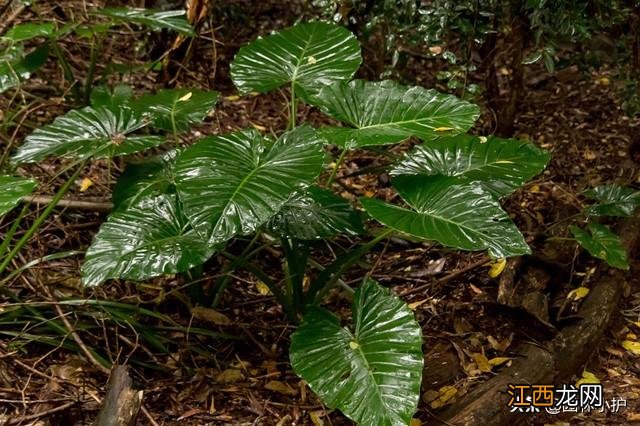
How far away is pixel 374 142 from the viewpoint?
1858mm

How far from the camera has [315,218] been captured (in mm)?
1945

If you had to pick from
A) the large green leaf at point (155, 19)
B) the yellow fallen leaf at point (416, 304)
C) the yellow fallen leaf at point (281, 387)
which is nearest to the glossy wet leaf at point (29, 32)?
the large green leaf at point (155, 19)

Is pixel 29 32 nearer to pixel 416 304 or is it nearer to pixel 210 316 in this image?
pixel 210 316

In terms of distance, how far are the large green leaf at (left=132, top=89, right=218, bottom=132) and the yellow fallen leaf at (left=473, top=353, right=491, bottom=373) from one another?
1.11 m

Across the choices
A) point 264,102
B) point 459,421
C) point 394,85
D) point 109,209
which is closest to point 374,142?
point 394,85

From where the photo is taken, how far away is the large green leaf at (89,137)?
2023mm

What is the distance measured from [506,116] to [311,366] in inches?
69.7

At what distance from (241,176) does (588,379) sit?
126 cm

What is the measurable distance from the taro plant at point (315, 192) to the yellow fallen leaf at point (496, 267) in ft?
1.97

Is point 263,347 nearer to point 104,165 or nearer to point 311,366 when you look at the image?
point 311,366

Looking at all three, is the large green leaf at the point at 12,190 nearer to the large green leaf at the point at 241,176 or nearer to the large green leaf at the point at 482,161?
the large green leaf at the point at 241,176

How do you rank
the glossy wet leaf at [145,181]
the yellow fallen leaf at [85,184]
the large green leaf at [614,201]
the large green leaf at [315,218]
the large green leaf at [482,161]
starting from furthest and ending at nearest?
1. the yellow fallen leaf at [85,184]
2. the large green leaf at [614,201]
3. the glossy wet leaf at [145,181]
4. the large green leaf at [482,161]
5. the large green leaf at [315,218]

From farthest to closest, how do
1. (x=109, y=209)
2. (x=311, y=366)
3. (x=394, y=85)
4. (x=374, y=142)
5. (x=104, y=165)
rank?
(x=104, y=165) < (x=109, y=209) < (x=394, y=85) < (x=374, y=142) < (x=311, y=366)

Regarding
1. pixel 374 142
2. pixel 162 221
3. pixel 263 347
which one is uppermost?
pixel 374 142
